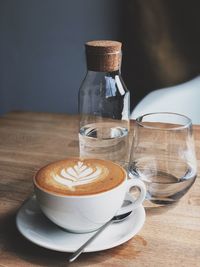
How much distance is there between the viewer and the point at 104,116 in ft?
2.88

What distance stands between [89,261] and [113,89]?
388 millimetres

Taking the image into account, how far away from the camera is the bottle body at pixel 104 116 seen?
2.68ft

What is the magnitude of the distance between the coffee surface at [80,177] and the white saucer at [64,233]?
2.4 inches

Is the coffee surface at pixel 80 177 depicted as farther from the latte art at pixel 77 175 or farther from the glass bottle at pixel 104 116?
the glass bottle at pixel 104 116

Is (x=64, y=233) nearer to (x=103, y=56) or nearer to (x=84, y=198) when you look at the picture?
(x=84, y=198)

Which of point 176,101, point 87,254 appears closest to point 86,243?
point 87,254

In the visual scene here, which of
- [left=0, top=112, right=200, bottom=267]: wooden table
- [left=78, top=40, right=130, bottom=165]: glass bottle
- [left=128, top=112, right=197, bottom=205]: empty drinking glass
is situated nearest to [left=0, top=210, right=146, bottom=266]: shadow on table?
[left=0, top=112, right=200, bottom=267]: wooden table

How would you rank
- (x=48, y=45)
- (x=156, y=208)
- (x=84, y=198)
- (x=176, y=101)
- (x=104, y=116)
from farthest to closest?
(x=48, y=45) < (x=176, y=101) < (x=104, y=116) < (x=156, y=208) < (x=84, y=198)

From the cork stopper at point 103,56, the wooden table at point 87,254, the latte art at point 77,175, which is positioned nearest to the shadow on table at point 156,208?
the wooden table at point 87,254

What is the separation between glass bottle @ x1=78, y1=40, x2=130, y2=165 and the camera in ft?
2.68

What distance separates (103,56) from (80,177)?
0.24m

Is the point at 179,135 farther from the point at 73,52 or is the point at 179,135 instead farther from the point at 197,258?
the point at 73,52

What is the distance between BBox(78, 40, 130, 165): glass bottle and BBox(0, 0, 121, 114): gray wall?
1084 millimetres

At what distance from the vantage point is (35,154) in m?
0.87
